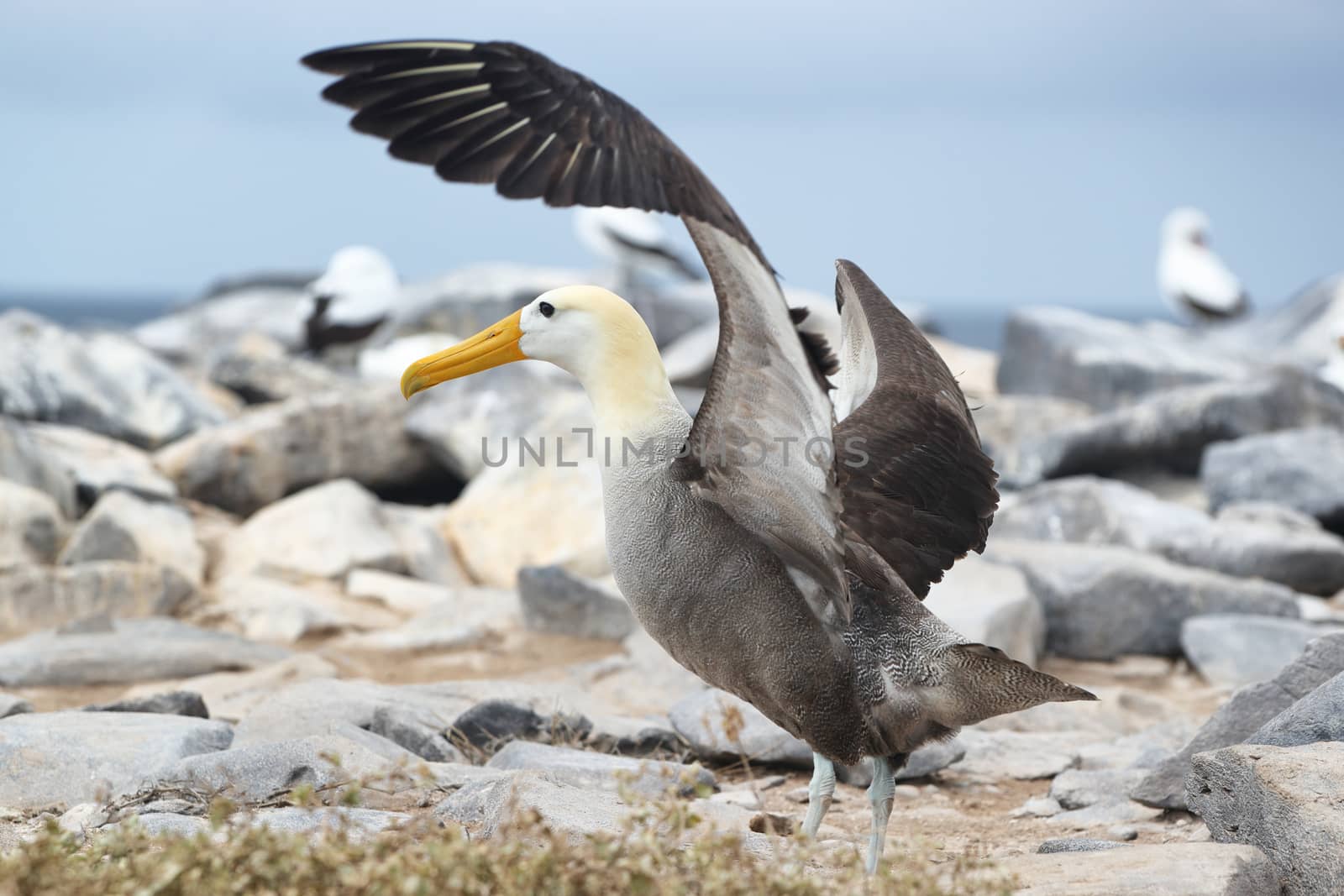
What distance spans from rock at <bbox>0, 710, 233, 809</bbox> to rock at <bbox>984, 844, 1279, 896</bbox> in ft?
8.48

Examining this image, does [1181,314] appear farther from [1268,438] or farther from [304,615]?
[304,615]

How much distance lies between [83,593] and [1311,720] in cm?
652

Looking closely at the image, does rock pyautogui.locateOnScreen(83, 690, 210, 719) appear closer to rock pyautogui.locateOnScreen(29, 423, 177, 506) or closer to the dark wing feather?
the dark wing feather

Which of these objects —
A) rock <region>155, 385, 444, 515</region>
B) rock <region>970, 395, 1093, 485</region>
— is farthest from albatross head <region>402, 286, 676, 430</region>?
rock <region>970, 395, 1093, 485</region>

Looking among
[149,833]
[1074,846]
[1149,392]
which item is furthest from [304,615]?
[1149,392]

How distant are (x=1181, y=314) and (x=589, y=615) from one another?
15998 mm

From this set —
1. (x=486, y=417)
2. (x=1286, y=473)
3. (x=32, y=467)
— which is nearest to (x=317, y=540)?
(x=32, y=467)

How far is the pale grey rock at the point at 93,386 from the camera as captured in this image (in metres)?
11.8

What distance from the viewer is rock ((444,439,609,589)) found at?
936 centimetres

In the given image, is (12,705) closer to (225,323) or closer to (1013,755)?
(1013,755)

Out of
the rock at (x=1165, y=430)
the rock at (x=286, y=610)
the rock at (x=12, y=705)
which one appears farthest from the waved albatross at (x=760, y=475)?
the rock at (x=1165, y=430)

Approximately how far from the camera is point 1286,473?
11.0m

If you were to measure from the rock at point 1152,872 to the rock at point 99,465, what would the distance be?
7940mm

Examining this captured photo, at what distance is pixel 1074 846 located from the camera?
156 inches
